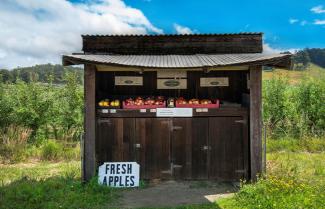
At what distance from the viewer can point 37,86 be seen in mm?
17297

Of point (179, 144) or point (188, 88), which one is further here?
point (188, 88)

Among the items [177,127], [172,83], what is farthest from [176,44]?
[177,127]

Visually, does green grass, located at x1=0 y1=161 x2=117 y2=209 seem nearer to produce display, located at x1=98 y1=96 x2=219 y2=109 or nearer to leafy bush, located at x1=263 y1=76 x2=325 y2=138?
produce display, located at x1=98 y1=96 x2=219 y2=109

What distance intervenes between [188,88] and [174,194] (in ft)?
11.3

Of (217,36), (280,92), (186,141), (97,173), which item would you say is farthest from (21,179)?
(280,92)

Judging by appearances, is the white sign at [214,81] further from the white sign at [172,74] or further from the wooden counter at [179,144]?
the wooden counter at [179,144]

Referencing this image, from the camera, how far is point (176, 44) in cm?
1172

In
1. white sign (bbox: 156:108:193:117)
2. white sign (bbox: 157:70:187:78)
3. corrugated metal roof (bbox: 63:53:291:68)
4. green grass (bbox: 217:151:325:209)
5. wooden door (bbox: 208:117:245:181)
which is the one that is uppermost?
corrugated metal roof (bbox: 63:53:291:68)

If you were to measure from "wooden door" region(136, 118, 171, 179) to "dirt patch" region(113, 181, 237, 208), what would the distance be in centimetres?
36

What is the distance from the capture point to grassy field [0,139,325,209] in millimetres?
7531

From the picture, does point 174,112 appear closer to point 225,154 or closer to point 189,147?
point 189,147

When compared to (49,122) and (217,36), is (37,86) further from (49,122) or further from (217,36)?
(217,36)

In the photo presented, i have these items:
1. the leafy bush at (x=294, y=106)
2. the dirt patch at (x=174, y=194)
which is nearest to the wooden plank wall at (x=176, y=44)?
the dirt patch at (x=174, y=194)

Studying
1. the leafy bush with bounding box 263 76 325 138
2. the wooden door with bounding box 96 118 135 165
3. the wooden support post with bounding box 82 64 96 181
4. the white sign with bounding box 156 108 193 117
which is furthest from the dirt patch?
the leafy bush with bounding box 263 76 325 138
